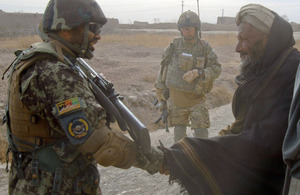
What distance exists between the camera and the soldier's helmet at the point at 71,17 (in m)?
2.39

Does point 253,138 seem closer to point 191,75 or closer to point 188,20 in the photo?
point 191,75

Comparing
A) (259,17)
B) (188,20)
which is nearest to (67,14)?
(259,17)

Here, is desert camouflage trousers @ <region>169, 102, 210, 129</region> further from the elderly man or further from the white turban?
the white turban

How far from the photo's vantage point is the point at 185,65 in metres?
5.48

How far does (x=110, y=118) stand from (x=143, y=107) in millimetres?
6797

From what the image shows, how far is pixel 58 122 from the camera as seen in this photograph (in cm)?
226

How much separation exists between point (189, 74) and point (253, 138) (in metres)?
2.64

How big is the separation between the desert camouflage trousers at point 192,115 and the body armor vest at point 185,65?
271 millimetres

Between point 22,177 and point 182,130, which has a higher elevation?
point 22,177

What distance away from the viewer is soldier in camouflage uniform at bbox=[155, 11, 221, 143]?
17.8 feet

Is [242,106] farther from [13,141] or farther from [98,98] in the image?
[13,141]

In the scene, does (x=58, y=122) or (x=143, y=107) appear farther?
(x=143, y=107)

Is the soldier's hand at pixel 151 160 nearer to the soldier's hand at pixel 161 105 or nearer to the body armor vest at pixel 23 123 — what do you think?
the body armor vest at pixel 23 123

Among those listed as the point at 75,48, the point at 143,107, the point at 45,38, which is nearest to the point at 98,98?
the point at 75,48
